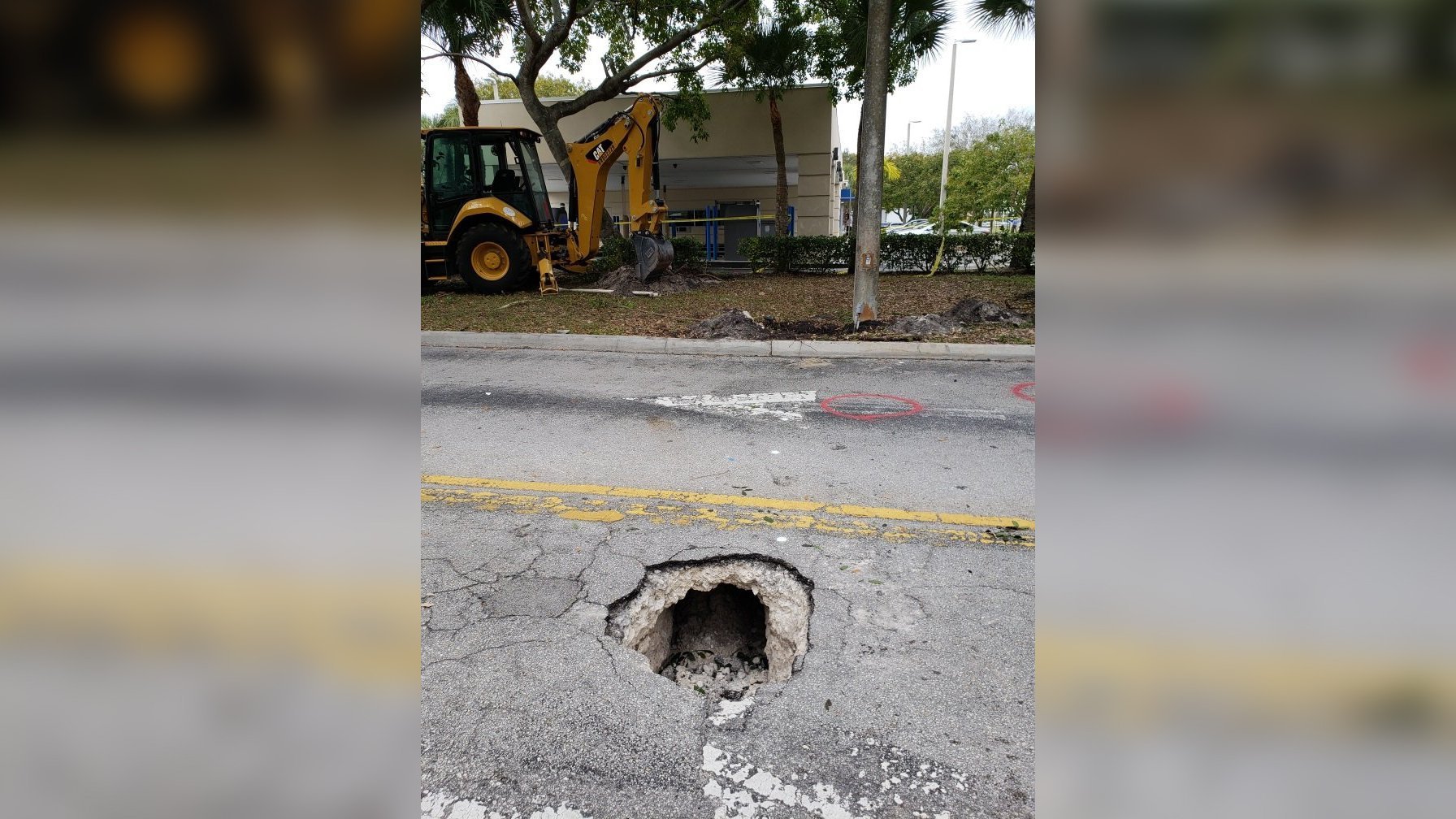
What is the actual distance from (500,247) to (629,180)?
9.41ft

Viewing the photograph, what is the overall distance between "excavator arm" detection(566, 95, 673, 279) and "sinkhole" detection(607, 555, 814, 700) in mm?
11189

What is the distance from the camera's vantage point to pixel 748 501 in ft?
13.6

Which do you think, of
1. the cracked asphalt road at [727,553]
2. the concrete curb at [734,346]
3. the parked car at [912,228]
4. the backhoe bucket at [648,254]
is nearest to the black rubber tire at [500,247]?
the backhoe bucket at [648,254]

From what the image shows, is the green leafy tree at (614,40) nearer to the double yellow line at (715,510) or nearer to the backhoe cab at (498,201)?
the backhoe cab at (498,201)

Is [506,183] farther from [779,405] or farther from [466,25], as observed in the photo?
[779,405]

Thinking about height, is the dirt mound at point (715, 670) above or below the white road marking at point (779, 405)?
below

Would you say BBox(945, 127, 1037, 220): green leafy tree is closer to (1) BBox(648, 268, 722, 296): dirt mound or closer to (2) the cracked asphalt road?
(1) BBox(648, 268, 722, 296): dirt mound

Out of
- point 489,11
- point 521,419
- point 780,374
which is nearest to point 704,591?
point 521,419

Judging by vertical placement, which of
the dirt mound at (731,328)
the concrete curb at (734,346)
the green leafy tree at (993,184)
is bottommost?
the concrete curb at (734,346)

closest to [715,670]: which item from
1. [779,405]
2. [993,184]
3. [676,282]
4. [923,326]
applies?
[779,405]

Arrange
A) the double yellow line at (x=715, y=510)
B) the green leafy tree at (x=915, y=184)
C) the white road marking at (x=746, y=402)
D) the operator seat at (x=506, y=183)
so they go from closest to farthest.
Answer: the double yellow line at (x=715, y=510)
the white road marking at (x=746, y=402)
the operator seat at (x=506, y=183)
the green leafy tree at (x=915, y=184)

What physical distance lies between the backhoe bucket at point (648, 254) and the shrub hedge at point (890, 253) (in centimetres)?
433

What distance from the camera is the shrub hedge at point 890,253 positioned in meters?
17.4

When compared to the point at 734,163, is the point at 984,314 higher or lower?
lower
